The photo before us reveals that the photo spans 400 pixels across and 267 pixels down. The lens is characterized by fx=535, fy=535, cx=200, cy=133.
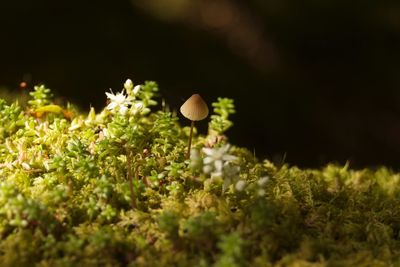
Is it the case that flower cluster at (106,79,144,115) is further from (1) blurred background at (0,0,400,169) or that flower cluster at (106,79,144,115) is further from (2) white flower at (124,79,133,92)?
(1) blurred background at (0,0,400,169)

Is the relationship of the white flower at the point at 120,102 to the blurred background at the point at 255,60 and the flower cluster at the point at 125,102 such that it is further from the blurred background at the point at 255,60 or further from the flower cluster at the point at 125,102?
the blurred background at the point at 255,60

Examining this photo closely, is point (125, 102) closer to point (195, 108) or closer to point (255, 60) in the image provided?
point (195, 108)

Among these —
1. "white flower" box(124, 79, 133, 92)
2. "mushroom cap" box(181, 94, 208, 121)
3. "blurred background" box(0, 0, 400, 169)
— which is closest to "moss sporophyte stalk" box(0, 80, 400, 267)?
"white flower" box(124, 79, 133, 92)

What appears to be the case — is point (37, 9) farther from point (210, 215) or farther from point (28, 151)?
point (210, 215)

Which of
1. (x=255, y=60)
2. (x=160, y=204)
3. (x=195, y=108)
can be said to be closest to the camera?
(x=160, y=204)

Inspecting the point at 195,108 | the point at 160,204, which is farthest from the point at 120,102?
the point at 160,204

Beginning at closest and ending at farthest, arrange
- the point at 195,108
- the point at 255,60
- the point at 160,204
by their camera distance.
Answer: the point at 160,204 < the point at 195,108 < the point at 255,60

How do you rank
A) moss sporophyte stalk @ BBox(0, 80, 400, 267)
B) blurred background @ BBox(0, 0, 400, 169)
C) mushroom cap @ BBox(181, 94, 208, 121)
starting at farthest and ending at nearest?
blurred background @ BBox(0, 0, 400, 169), mushroom cap @ BBox(181, 94, 208, 121), moss sporophyte stalk @ BBox(0, 80, 400, 267)
